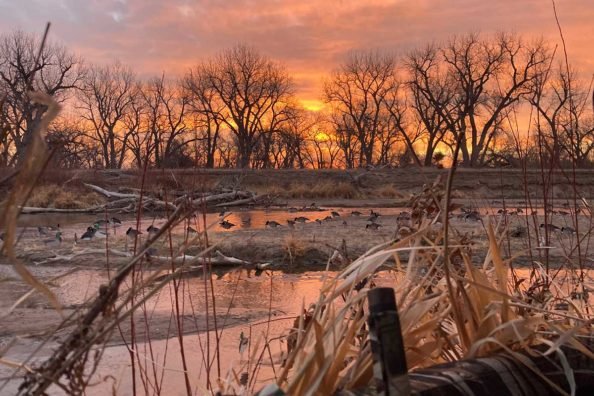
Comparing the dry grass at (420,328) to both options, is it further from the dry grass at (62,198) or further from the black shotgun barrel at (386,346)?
the dry grass at (62,198)

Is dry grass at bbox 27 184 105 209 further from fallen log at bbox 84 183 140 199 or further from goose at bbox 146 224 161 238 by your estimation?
goose at bbox 146 224 161 238

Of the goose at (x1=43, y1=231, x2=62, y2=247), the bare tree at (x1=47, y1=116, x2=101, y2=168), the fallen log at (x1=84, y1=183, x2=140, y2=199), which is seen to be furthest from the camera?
the fallen log at (x1=84, y1=183, x2=140, y2=199)

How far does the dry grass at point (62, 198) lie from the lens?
22.4 meters

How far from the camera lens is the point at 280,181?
33719 millimetres

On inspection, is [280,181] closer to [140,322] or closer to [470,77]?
[470,77]

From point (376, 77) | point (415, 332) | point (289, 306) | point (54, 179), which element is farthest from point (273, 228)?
point (376, 77)

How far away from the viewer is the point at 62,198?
74.5 ft

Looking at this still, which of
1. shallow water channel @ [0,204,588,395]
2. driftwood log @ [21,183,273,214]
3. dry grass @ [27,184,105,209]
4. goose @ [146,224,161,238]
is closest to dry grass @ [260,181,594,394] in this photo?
goose @ [146,224,161,238]

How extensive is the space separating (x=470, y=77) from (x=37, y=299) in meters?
45.7

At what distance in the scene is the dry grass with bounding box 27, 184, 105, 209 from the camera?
2241 centimetres

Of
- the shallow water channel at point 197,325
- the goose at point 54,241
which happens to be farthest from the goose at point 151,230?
the goose at point 54,241

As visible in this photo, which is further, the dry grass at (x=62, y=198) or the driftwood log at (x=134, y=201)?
the dry grass at (x=62, y=198)

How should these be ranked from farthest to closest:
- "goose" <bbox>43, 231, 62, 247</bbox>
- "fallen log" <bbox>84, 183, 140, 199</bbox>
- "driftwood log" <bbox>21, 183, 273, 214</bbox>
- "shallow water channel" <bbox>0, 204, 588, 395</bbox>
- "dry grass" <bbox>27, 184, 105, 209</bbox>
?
"dry grass" <bbox>27, 184, 105, 209</bbox> → "fallen log" <bbox>84, 183, 140, 199</bbox> → "driftwood log" <bbox>21, 183, 273, 214</bbox> → "goose" <bbox>43, 231, 62, 247</bbox> → "shallow water channel" <bbox>0, 204, 588, 395</bbox>

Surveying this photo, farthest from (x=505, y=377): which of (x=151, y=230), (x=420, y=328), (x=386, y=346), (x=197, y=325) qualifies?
(x=197, y=325)
